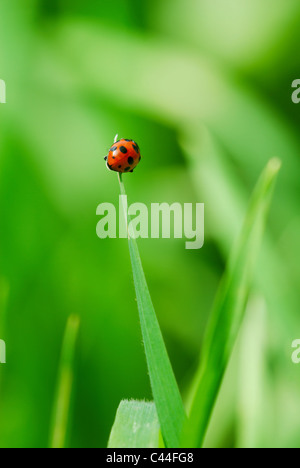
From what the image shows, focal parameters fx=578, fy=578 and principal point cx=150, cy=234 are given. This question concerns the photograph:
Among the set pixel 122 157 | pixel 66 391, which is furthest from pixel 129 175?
pixel 66 391

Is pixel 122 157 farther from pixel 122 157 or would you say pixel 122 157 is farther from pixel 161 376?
pixel 161 376

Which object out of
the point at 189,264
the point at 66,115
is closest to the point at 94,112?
the point at 66,115

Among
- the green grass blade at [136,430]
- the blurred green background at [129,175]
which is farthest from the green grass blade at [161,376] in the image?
the blurred green background at [129,175]

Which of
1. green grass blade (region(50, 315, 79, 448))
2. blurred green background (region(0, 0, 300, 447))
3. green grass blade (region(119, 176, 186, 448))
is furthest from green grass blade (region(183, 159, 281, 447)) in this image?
blurred green background (region(0, 0, 300, 447))

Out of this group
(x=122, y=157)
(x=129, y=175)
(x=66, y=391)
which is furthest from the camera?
(x=129, y=175)

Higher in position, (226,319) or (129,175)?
(129,175)

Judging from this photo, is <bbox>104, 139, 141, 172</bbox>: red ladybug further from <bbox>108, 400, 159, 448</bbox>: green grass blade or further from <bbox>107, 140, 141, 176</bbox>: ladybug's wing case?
<bbox>108, 400, 159, 448</bbox>: green grass blade

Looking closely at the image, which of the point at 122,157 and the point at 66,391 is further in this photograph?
the point at 122,157
